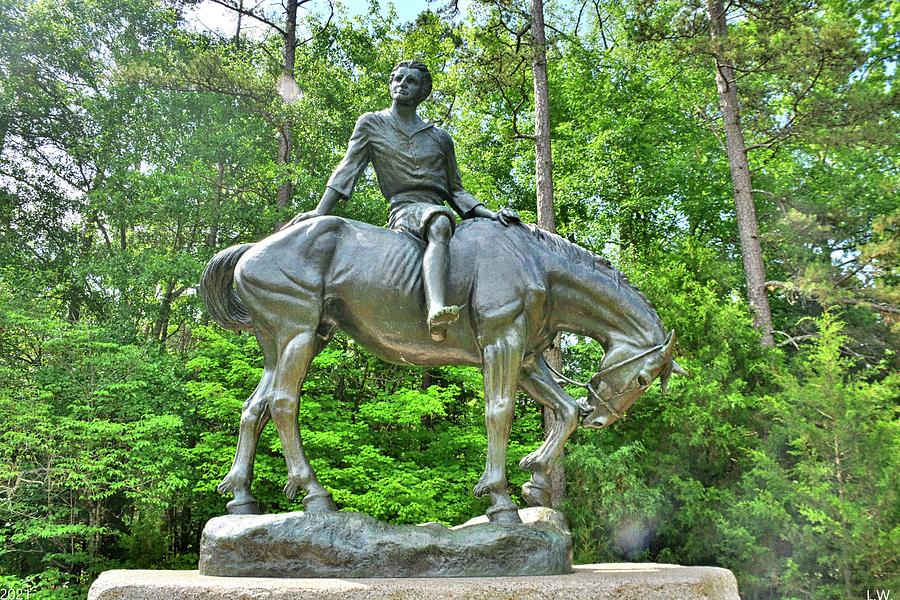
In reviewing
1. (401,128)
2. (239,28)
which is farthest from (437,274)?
(239,28)

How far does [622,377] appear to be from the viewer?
4492 mm

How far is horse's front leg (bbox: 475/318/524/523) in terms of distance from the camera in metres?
4.27

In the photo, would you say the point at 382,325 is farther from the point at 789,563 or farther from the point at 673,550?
the point at 673,550

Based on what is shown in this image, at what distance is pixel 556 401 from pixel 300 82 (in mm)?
14649

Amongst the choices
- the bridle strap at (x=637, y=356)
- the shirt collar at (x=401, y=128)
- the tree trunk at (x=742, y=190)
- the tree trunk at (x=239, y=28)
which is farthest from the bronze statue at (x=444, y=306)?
the tree trunk at (x=239, y=28)

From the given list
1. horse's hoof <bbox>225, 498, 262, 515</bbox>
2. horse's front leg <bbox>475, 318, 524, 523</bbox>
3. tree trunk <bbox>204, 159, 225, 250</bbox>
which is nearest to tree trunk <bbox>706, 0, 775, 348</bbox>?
horse's front leg <bbox>475, 318, 524, 523</bbox>

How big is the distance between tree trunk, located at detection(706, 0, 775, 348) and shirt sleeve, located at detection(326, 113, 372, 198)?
965 cm

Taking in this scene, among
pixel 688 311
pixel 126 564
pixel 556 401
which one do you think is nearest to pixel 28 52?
pixel 126 564

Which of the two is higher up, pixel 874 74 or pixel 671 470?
pixel 874 74

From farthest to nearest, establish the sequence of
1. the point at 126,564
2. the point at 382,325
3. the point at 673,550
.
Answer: the point at 126,564, the point at 673,550, the point at 382,325

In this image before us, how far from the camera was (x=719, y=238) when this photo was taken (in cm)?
1806

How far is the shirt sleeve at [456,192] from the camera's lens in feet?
16.9

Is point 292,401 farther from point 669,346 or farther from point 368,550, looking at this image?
point 669,346

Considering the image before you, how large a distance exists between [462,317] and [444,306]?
0.36 m
